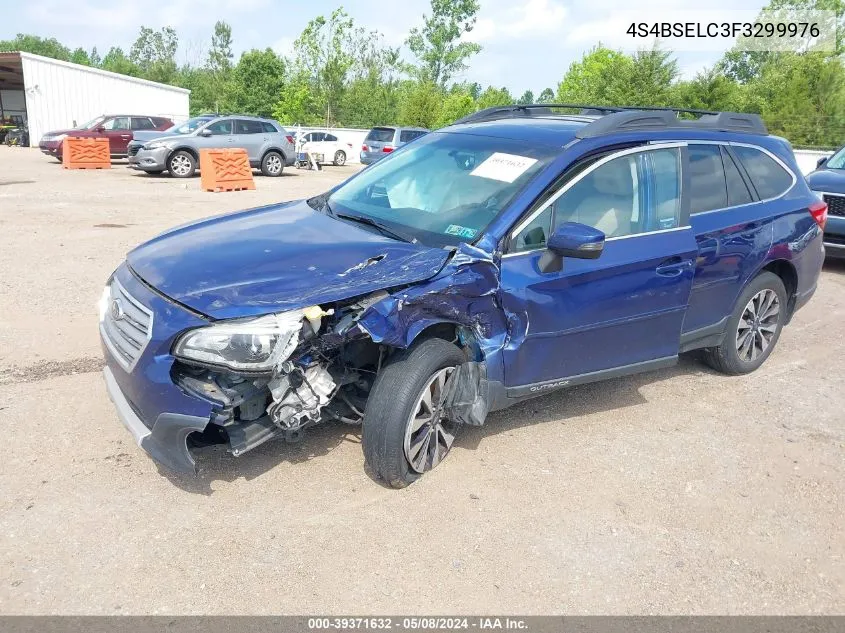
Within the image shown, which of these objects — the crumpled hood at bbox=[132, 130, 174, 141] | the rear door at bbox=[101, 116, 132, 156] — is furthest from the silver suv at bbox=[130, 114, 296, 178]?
the rear door at bbox=[101, 116, 132, 156]

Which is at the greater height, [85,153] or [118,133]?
[118,133]

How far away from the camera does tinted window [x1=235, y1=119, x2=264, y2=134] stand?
783 inches

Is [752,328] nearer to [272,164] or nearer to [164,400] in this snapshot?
[164,400]

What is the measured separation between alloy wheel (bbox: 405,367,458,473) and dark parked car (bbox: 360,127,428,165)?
21534 mm

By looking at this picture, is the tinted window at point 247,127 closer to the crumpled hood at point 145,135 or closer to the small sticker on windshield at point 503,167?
the crumpled hood at point 145,135

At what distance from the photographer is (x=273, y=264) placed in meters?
3.39

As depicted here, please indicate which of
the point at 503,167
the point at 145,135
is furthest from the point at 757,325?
the point at 145,135

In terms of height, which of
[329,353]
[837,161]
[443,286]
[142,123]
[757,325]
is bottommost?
[142,123]

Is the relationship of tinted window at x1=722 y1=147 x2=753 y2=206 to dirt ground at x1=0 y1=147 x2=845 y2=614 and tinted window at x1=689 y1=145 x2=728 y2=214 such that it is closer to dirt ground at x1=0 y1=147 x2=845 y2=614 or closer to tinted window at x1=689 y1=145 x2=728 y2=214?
tinted window at x1=689 y1=145 x2=728 y2=214

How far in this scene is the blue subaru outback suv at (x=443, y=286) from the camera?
3.11m

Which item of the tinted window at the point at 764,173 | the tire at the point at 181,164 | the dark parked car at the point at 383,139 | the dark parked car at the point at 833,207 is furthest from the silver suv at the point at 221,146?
the tinted window at the point at 764,173

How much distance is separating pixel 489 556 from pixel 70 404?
283 centimetres

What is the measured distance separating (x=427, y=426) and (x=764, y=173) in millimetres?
3459

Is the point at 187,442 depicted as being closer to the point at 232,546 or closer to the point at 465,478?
the point at 232,546
